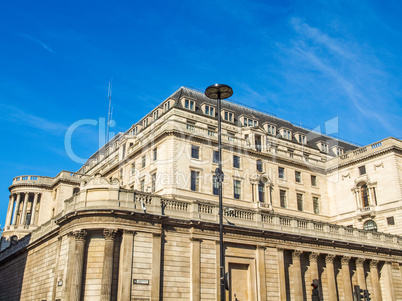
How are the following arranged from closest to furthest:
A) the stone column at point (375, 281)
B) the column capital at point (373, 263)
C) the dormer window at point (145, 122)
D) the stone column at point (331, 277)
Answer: the stone column at point (331, 277) < the stone column at point (375, 281) < the column capital at point (373, 263) < the dormer window at point (145, 122)

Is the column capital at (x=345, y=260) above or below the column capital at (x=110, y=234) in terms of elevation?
below

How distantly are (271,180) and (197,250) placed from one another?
25310mm

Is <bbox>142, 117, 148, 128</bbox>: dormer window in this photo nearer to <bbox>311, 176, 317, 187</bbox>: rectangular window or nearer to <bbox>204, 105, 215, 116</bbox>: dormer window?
<bbox>204, 105, 215, 116</bbox>: dormer window

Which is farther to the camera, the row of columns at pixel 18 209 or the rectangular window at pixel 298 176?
the row of columns at pixel 18 209

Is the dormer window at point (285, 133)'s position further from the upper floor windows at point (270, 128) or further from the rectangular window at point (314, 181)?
the rectangular window at point (314, 181)

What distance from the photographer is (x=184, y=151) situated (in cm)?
4922

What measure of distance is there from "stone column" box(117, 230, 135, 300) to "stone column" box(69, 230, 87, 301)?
103 inches

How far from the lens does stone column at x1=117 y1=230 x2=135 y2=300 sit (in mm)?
27703

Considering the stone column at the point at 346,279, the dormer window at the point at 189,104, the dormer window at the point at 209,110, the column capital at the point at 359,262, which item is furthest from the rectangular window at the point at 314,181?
the stone column at the point at 346,279

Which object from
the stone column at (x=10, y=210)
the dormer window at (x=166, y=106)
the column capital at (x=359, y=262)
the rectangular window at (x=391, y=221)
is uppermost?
the dormer window at (x=166, y=106)

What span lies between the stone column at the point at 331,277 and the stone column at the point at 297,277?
342 centimetres

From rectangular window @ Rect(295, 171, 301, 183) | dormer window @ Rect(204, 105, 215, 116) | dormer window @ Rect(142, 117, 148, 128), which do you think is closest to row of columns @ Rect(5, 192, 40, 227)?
dormer window @ Rect(142, 117, 148, 128)

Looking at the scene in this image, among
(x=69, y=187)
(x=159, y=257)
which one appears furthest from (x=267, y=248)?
(x=69, y=187)

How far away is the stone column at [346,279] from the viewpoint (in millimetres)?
38375
